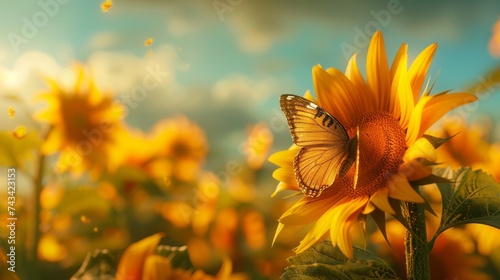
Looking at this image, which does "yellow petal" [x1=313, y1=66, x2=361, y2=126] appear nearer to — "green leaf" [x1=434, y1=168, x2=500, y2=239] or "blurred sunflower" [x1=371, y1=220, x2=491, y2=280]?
"green leaf" [x1=434, y1=168, x2=500, y2=239]

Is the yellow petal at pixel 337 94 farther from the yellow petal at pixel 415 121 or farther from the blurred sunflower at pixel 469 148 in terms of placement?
the blurred sunflower at pixel 469 148

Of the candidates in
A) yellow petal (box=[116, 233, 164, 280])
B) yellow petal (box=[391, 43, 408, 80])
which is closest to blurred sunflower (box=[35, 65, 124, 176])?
yellow petal (box=[116, 233, 164, 280])

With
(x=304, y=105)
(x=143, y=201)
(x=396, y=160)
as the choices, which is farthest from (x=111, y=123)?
(x=396, y=160)

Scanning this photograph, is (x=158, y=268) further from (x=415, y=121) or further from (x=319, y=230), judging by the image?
(x=415, y=121)

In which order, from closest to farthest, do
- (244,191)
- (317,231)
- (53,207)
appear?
(317,231), (53,207), (244,191)

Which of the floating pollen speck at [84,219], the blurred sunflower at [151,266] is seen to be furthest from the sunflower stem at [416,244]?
the floating pollen speck at [84,219]

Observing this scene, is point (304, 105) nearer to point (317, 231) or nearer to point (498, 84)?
point (317, 231)
